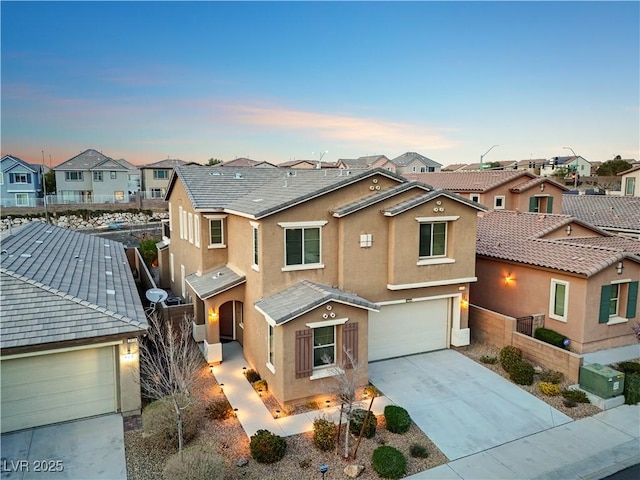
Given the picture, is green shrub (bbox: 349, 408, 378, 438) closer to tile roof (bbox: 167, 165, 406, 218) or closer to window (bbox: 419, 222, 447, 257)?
tile roof (bbox: 167, 165, 406, 218)

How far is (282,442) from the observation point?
10.5 metres

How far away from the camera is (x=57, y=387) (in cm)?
1145

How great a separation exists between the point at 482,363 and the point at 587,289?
186 inches

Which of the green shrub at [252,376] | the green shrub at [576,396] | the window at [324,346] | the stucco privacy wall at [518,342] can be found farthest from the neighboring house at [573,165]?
the green shrub at [252,376]

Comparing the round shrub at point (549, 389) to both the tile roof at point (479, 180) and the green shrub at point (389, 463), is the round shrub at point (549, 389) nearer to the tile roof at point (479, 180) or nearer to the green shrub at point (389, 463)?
the green shrub at point (389, 463)

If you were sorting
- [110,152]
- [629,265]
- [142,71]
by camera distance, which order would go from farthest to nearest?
[110,152]
[142,71]
[629,265]

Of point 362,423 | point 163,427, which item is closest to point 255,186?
point 163,427

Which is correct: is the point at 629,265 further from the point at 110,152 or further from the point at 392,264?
the point at 110,152

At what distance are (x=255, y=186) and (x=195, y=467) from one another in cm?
1406

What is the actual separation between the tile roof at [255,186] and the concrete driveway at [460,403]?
22.8 feet

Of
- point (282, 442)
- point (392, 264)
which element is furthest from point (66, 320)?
point (392, 264)

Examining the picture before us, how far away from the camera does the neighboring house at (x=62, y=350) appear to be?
35.9 feet

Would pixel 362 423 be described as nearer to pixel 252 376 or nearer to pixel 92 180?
pixel 252 376

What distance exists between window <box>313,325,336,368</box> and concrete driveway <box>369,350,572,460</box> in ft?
7.16
